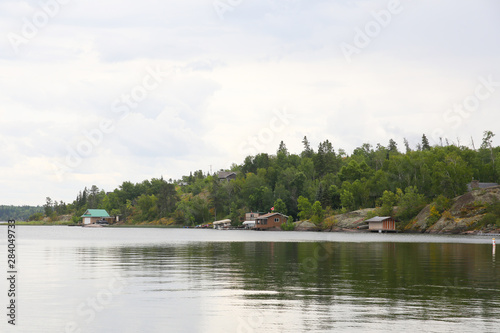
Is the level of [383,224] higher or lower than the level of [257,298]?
lower

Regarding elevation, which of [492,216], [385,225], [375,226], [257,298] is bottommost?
[375,226]

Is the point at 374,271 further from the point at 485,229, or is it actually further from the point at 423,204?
the point at 423,204

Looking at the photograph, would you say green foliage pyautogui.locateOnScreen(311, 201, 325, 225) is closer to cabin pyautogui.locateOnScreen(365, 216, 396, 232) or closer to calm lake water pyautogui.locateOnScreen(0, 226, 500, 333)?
cabin pyautogui.locateOnScreen(365, 216, 396, 232)

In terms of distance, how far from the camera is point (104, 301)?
28.5 metres

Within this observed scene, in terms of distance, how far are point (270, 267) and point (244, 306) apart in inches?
760

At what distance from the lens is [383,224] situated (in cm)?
16662

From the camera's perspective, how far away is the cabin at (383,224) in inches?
6501

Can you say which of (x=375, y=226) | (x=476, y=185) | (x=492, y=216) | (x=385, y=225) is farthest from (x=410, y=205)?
(x=492, y=216)

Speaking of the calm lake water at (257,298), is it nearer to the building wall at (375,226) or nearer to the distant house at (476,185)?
the building wall at (375,226)

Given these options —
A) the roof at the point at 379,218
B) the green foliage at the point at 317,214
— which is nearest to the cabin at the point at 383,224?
the roof at the point at 379,218

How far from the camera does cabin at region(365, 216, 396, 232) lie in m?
165

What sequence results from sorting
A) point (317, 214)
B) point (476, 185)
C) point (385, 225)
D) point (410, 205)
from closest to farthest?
point (476, 185)
point (385, 225)
point (410, 205)
point (317, 214)

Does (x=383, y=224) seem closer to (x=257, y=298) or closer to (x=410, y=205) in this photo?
(x=410, y=205)

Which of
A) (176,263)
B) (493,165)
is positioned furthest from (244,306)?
(493,165)
